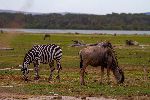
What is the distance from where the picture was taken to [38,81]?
25812 mm

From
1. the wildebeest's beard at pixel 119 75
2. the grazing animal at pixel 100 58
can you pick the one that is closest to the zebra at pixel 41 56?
the grazing animal at pixel 100 58

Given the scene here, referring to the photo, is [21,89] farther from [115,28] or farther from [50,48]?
[115,28]

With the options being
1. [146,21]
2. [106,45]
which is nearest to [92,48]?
[106,45]

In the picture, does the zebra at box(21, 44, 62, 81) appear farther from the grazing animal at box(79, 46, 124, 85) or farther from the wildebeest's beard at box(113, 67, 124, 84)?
the wildebeest's beard at box(113, 67, 124, 84)

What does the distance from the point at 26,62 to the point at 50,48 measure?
161 centimetres

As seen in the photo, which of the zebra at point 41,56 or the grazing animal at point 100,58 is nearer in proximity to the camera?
the grazing animal at point 100,58

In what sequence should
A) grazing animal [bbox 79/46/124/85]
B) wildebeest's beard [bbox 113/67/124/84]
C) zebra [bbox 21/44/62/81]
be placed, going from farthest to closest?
zebra [bbox 21/44/62/81] → wildebeest's beard [bbox 113/67/124/84] → grazing animal [bbox 79/46/124/85]

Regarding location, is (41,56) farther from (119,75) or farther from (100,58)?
(119,75)

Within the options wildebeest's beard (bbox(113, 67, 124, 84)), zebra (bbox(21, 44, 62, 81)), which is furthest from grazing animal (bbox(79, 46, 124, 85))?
zebra (bbox(21, 44, 62, 81))

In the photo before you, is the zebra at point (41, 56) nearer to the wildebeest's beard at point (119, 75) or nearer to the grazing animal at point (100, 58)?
the grazing animal at point (100, 58)

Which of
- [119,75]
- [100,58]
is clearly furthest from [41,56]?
[119,75]

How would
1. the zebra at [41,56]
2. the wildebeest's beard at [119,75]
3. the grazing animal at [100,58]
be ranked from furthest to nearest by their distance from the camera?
the zebra at [41,56], the wildebeest's beard at [119,75], the grazing animal at [100,58]

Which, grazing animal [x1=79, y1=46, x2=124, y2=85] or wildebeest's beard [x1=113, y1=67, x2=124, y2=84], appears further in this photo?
wildebeest's beard [x1=113, y1=67, x2=124, y2=84]

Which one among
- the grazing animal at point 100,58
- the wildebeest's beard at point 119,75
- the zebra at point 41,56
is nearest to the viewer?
the grazing animal at point 100,58
